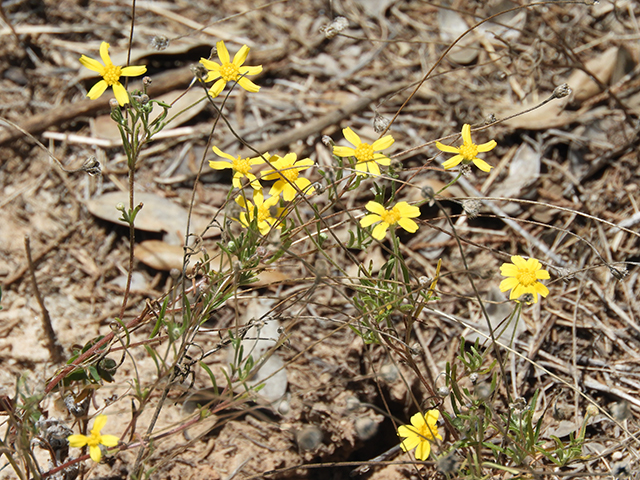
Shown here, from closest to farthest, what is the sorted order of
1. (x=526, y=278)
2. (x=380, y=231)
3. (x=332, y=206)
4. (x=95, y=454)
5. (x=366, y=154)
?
(x=95, y=454) → (x=380, y=231) → (x=526, y=278) → (x=366, y=154) → (x=332, y=206)

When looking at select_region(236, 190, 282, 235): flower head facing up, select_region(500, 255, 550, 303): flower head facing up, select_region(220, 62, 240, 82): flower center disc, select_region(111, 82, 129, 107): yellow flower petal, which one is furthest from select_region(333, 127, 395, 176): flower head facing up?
select_region(111, 82, 129, 107): yellow flower petal

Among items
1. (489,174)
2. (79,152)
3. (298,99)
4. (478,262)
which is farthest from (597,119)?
(79,152)

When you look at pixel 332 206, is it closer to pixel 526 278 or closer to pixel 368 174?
pixel 368 174

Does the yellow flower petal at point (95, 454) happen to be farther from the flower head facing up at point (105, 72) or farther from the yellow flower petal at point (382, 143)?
the yellow flower petal at point (382, 143)

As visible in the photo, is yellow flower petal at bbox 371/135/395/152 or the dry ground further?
the dry ground

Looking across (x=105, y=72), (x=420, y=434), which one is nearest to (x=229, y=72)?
(x=105, y=72)

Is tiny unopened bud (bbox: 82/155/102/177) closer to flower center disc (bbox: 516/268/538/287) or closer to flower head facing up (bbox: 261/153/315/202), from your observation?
flower head facing up (bbox: 261/153/315/202)

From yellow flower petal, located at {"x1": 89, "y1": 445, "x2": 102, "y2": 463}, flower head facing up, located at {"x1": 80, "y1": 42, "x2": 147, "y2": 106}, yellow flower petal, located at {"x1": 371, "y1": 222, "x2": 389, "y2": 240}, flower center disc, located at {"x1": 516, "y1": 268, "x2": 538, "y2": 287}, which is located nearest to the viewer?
yellow flower petal, located at {"x1": 89, "y1": 445, "x2": 102, "y2": 463}
